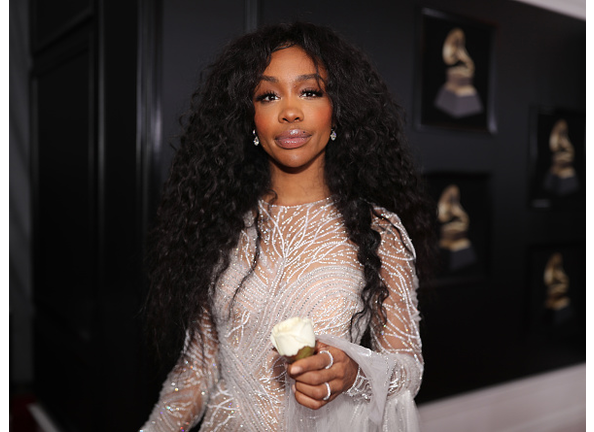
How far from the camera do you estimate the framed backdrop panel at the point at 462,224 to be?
285 centimetres

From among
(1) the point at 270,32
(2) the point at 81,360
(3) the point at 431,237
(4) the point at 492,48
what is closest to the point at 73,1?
(1) the point at 270,32

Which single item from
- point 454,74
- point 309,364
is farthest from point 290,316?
point 454,74

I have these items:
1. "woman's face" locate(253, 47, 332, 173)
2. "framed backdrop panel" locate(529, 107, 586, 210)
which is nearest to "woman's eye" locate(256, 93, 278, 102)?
"woman's face" locate(253, 47, 332, 173)

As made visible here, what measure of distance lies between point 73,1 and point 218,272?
160 cm

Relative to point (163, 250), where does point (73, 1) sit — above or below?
above

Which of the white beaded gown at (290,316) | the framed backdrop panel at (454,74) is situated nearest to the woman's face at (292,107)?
the white beaded gown at (290,316)

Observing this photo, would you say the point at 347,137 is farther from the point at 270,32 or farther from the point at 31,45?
the point at 31,45

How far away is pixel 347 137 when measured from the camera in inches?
60.8

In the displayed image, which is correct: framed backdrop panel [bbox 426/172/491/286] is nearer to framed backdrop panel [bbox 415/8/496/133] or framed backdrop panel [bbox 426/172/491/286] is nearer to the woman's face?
framed backdrop panel [bbox 415/8/496/133]

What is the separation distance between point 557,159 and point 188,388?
263cm

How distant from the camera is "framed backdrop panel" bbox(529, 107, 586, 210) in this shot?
3227 mm

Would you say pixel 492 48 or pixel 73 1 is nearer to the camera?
pixel 73 1

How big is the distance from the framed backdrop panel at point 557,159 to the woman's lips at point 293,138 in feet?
7.09

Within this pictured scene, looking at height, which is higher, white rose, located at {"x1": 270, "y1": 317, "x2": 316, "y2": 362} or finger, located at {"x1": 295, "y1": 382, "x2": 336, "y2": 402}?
white rose, located at {"x1": 270, "y1": 317, "x2": 316, "y2": 362}
